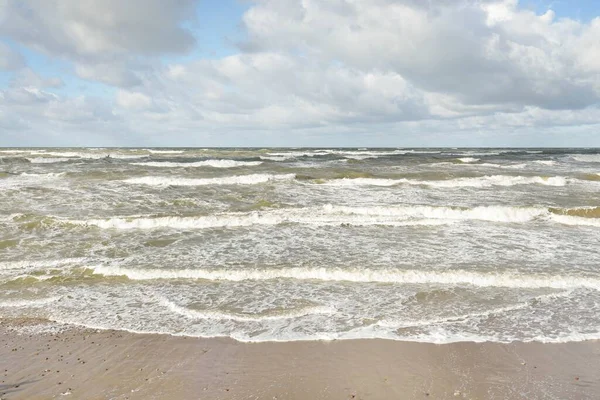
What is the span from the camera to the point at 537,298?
7711 mm

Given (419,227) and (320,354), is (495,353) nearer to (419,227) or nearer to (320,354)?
(320,354)

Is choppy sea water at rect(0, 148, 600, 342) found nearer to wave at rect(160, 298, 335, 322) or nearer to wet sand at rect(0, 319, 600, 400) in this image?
wave at rect(160, 298, 335, 322)

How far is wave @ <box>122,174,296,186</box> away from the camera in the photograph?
24.3 m

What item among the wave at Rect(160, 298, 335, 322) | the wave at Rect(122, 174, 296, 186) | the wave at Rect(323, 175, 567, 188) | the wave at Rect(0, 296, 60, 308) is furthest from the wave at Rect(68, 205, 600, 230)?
the wave at Rect(122, 174, 296, 186)

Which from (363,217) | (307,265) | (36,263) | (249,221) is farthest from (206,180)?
(307,265)

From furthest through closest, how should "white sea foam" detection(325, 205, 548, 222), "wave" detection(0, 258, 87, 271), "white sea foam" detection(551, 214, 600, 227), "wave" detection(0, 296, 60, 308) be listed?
"white sea foam" detection(325, 205, 548, 222) < "white sea foam" detection(551, 214, 600, 227) < "wave" detection(0, 258, 87, 271) < "wave" detection(0, 296, 60, 308)

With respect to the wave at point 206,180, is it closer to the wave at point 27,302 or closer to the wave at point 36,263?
the wave at point 36,263

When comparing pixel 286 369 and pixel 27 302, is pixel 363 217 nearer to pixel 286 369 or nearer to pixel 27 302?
pixel 286 369

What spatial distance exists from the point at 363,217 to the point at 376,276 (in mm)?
6466

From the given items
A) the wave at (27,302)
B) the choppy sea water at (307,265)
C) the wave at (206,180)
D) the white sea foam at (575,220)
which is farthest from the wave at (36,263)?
the white sea foam at (575,220)

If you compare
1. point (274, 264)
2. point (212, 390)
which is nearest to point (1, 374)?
point (212, 390)

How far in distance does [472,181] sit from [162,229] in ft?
63.7

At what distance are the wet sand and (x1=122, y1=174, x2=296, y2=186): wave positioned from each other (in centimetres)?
1845

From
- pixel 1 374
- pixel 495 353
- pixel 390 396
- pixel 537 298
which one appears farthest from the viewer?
pixel 537 298
